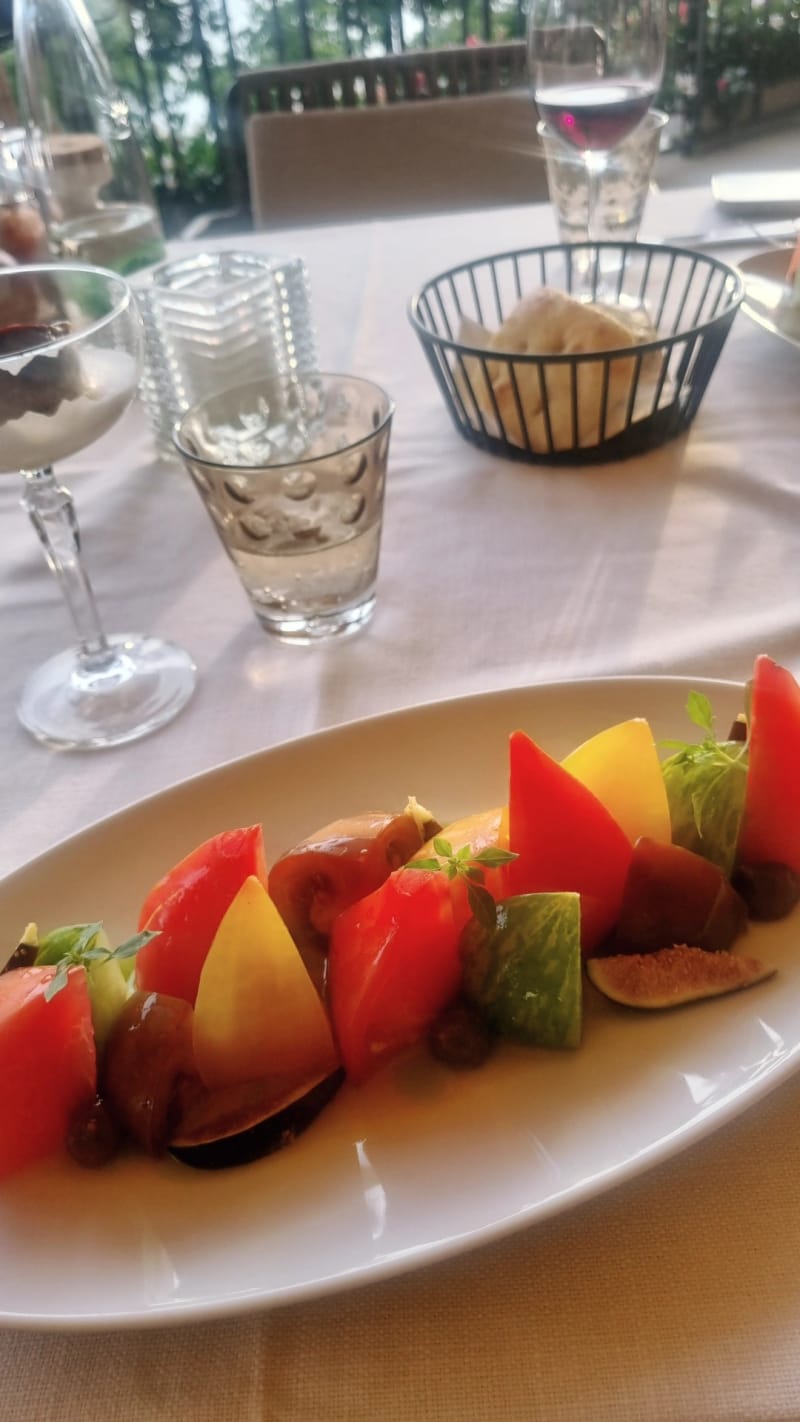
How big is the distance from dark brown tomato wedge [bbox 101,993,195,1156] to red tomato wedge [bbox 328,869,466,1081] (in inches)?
2.3

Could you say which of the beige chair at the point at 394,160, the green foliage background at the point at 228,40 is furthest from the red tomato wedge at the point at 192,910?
the green foliage background at the point at 228,40

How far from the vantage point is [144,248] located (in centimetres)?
122

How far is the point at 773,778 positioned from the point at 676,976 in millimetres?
93

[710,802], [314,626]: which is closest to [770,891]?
[710,802]

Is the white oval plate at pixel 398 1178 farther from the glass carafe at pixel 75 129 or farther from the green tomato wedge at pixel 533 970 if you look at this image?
the glass carafe at pixel 75 129

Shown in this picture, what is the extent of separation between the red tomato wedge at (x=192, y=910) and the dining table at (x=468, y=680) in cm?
8

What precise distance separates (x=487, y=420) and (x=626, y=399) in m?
0.13

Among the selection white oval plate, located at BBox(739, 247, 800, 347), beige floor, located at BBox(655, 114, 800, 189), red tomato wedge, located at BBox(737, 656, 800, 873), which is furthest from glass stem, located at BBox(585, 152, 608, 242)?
beige floor, located at BBox(655, 114, 800, 189)

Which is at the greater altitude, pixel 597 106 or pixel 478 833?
pixel 597 106

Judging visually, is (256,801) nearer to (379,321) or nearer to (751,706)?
(751,706)

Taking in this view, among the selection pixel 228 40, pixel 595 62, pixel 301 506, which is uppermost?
pixel 228 40

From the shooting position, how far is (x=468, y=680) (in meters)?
0.67

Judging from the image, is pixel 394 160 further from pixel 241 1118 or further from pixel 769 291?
pixel 241 1118

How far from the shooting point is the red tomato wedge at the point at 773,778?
0.44 m
